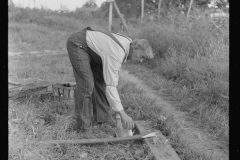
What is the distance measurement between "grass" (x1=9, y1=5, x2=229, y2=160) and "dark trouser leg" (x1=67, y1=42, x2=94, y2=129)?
28cm

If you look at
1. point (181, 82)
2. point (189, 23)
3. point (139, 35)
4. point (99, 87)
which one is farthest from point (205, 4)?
point (99, 87)

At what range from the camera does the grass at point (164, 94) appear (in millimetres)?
3154

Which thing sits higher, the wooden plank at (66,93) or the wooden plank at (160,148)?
the wooden plank at (66,93)

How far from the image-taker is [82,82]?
11.4ft

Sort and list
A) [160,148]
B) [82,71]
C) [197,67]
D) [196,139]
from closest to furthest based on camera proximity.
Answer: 1. [160,148]
2. [82,71]
3. [196,139]
4. [197,67]

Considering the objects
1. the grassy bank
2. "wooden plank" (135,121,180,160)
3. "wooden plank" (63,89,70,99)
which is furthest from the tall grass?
"wooden plank" (63,89,70,99)

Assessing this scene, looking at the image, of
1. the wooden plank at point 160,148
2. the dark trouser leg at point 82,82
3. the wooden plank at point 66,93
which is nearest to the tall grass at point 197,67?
the wooden plank at point 160,148

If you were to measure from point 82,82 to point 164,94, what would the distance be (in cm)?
260

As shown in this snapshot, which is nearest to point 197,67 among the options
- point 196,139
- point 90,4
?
point 196,139

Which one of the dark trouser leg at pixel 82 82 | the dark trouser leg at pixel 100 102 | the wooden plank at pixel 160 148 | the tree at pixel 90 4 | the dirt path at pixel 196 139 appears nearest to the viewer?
the wooden plank at pixel 160 148

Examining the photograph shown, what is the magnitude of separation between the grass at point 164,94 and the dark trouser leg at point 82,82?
0.28 m

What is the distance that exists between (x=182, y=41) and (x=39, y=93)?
→ 451cm

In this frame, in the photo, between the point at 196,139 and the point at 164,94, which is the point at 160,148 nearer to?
the point at 196,139

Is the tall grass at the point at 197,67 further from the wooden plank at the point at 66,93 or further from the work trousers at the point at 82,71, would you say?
the wooden plank at the point at 66,93
